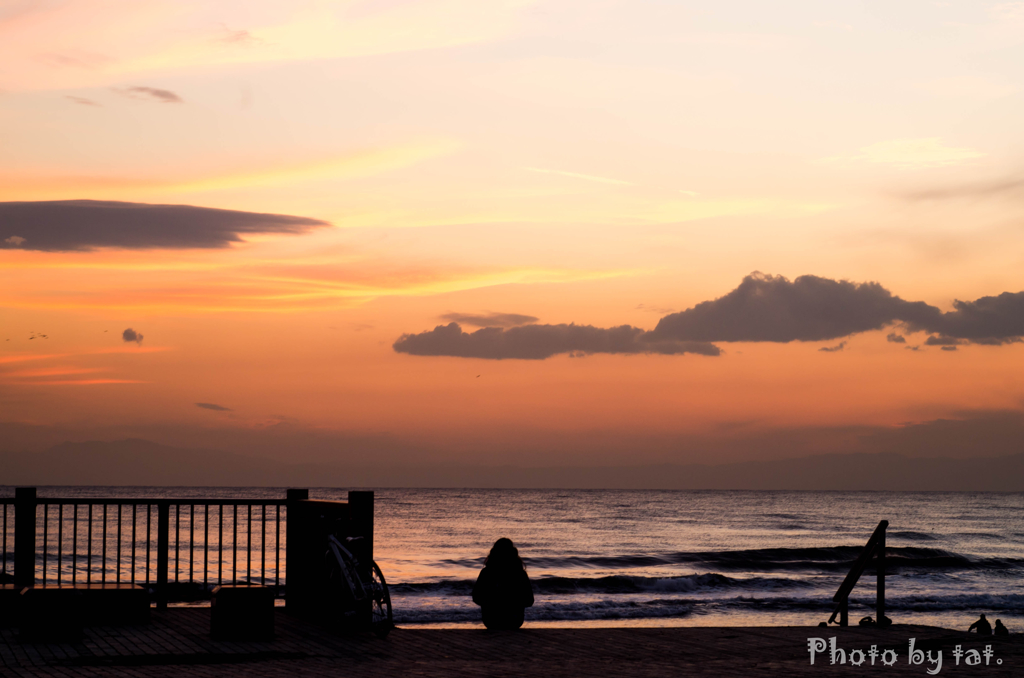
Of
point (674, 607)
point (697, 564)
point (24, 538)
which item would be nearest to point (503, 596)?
point (24, 538)

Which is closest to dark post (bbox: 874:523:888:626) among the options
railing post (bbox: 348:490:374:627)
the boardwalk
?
the boardwalk

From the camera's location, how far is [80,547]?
39250 mm

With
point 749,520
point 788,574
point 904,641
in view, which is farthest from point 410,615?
point 749,520

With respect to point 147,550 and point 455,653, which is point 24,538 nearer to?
point 147,550

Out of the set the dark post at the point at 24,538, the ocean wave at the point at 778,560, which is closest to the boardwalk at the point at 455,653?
the dark post at the point at 24,538

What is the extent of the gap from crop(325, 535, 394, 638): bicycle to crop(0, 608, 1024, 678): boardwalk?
0.22m

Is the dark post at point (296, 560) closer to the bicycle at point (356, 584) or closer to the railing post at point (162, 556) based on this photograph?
the bicycle at point (356, 584)

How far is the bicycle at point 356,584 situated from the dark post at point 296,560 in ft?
2.68

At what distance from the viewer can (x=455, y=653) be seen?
9.03 m

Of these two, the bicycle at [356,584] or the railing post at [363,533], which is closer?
the bicycle at [356,584]

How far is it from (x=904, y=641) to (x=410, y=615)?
1334cm

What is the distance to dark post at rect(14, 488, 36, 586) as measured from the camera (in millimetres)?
10750

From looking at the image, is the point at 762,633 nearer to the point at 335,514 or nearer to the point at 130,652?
the point at 335,514

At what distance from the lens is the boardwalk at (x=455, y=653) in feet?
26.3
